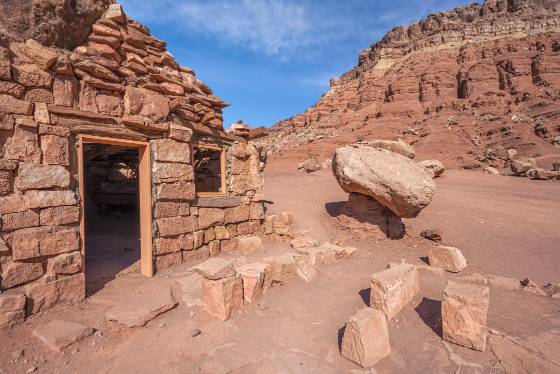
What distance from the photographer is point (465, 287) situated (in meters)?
3.48

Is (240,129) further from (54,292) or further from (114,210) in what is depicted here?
(114,210)

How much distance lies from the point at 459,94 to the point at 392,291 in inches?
1525

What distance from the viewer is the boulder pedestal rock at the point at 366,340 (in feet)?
9.96

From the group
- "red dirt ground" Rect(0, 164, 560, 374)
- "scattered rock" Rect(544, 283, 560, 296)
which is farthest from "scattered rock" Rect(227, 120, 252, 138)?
"scattered rock" Rect(544, 283, 560, 296)

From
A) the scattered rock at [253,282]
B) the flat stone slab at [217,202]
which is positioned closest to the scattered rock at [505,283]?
the scattered rock at [253,282]

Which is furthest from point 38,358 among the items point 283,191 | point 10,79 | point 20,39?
point 283,191

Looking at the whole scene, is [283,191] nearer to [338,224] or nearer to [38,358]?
[338,224]

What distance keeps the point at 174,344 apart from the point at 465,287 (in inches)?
139

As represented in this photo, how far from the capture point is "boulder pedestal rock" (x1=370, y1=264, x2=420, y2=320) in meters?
3.75

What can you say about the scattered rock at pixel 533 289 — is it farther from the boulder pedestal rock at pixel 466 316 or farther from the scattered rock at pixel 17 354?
the scattered rock at pixel 17 354

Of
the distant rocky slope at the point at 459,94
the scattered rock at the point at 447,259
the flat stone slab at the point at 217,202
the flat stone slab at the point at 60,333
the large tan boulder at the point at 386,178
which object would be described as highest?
the distant rocky slope at the point at 459,94

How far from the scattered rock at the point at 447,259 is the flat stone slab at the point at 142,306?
4.90 meters

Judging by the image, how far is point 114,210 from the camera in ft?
35.6

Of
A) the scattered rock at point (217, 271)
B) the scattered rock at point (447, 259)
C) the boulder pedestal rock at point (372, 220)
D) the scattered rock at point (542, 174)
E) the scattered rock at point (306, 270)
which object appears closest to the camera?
the scattered rock at point (217, 271)
